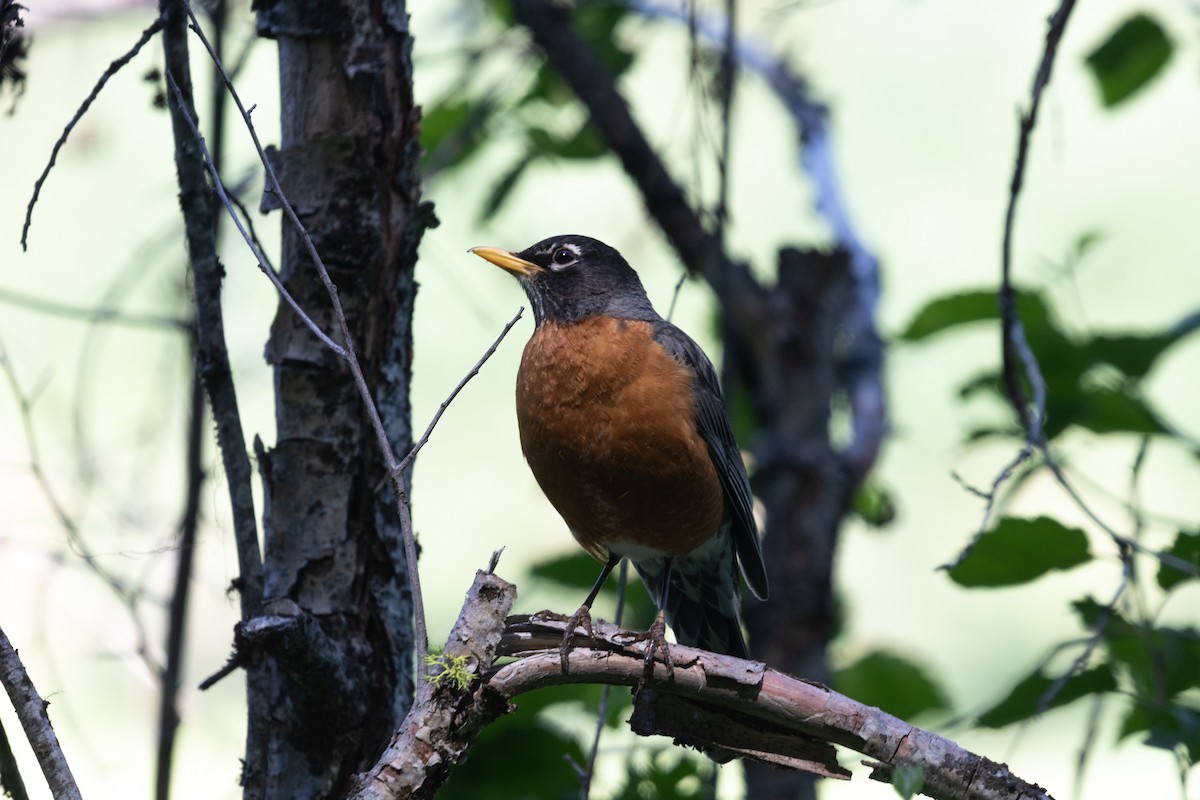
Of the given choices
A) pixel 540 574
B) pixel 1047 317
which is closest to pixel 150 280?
pixel 540 574

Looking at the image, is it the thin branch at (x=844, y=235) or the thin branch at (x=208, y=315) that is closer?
the thin branch at (x=208, y=315)

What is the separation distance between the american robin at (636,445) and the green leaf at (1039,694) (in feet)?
2.63

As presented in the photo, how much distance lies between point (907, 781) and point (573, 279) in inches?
92.1

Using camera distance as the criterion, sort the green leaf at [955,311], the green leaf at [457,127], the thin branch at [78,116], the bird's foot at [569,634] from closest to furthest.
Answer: the bird's foot at [569,634] < the thin branch at [78,116] < the green leaf at [955,311] < the green leaf at [457,127]

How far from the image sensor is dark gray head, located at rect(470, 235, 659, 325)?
3.90m

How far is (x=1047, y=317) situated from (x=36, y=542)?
Result: 2782 millimetres

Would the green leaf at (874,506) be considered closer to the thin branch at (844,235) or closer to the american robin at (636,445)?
the thin branch at (844,235)

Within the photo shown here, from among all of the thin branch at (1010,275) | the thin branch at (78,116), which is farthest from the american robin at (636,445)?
the thin branch at (78,116)

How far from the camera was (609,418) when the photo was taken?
133 inches

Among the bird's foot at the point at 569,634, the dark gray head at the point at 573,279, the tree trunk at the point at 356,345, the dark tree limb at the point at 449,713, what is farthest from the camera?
the dark gray head at the point at 573,279

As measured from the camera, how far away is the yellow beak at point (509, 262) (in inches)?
158

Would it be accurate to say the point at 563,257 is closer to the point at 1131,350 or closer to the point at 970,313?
the point at 970,313

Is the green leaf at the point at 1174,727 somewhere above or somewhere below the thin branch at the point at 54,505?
below

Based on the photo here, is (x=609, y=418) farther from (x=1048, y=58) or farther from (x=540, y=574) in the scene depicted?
(x=1048, y=58)
